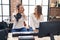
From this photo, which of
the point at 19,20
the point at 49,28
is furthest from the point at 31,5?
the point at 49,28

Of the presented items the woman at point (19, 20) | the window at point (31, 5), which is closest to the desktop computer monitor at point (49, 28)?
the woman at point (19, 20)

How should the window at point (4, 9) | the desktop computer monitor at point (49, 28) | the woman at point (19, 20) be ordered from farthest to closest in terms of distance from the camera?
the window at point (4, 9), the woman at point (19, 20), the desktop computer monitor at point (49, 28)

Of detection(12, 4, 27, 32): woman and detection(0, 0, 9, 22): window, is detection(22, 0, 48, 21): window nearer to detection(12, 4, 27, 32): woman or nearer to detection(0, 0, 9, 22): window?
detection(0, 0, 9, 22): window

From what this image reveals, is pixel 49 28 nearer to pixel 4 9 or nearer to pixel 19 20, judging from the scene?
pixel 19 20

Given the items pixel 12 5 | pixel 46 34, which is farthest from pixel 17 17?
pixel 12 5

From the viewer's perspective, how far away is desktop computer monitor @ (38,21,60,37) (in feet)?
8.17

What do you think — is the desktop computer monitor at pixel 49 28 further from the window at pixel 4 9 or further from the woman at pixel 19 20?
the window at pixel 4 9

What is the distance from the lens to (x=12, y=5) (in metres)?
5.70

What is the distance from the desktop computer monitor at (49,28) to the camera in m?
2.49

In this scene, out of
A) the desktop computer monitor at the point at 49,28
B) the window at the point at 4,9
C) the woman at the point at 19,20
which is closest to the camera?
the desktop computer monitor at the point at 49,28

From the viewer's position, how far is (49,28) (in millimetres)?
2521

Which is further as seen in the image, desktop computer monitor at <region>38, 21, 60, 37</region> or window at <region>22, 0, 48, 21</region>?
window at <region>22, 0, 48, 21</region>

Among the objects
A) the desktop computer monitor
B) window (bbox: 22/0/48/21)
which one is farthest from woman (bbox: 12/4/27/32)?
window (bbox: 22/0/48/21)

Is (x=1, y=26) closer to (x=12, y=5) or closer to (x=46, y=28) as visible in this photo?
(x=46, y=28)
